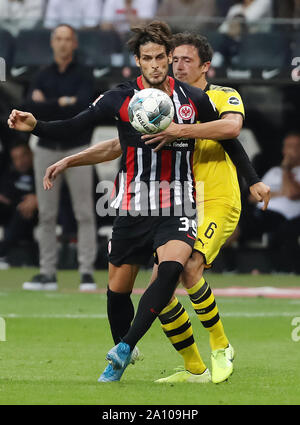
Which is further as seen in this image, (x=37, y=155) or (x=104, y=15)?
(x=104, y=15)

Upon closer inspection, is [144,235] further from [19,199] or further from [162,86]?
[19,199]

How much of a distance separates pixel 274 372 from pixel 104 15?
943cm

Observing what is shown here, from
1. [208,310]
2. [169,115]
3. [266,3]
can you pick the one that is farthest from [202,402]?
[266,3]

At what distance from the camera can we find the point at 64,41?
12.4 metres

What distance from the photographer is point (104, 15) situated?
15.6 m

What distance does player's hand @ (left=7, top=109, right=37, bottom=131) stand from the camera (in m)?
6.73

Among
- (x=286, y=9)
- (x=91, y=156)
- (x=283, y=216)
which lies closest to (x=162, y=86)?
(x=91, y=156)

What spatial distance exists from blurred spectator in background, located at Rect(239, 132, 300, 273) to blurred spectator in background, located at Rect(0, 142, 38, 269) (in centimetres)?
318

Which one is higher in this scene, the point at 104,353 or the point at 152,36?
the point at 152,36

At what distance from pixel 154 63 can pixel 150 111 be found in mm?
463

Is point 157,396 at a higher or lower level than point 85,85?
lower
